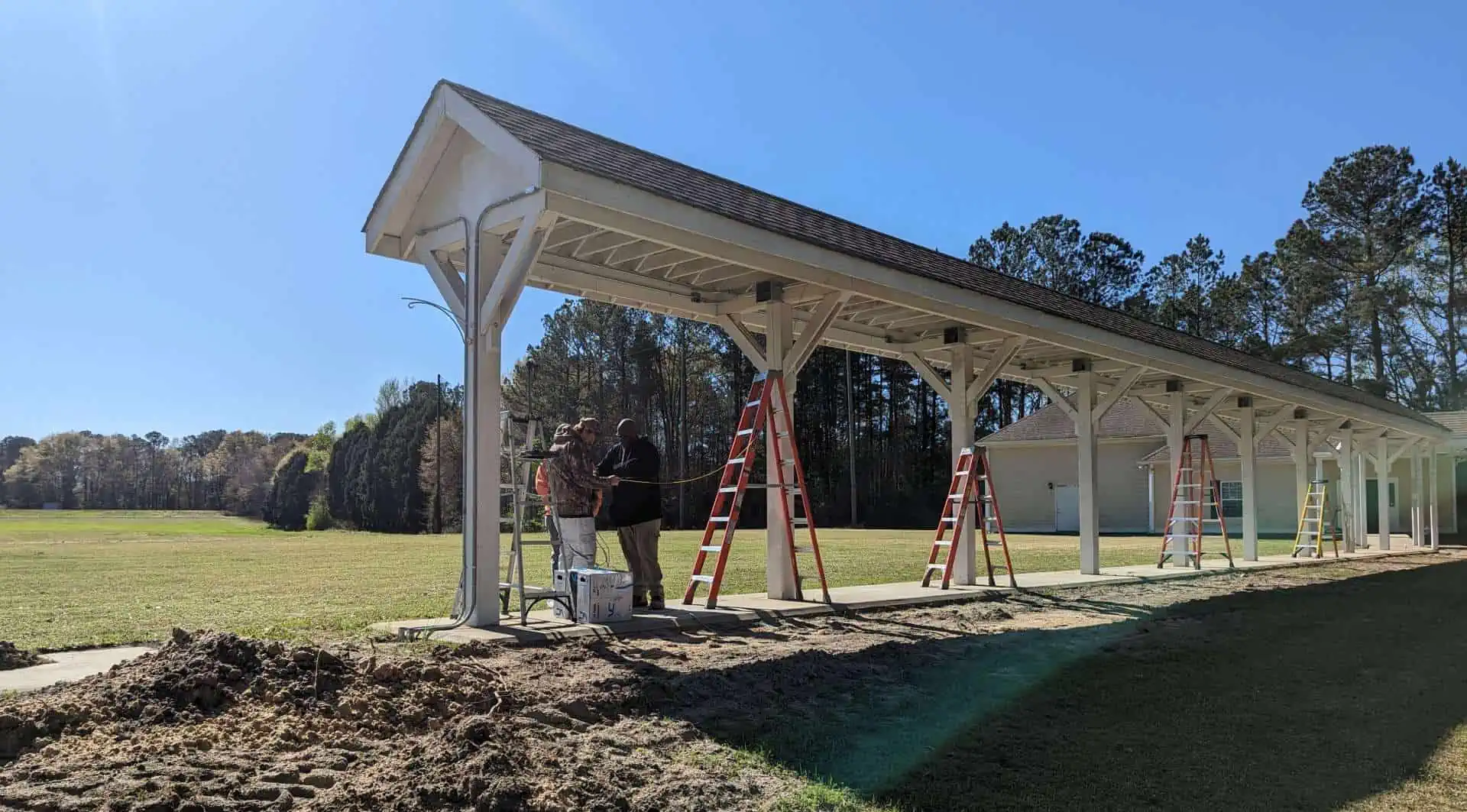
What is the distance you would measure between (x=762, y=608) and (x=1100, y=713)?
4.54 m

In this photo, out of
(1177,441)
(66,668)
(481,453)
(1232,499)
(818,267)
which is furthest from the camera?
(1232,499)

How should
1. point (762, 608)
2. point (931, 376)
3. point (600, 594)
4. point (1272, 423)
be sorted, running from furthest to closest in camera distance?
1. point (1272, 423)
2. point (931, 376)
3. point (762, 608)
4. point (600, 594)

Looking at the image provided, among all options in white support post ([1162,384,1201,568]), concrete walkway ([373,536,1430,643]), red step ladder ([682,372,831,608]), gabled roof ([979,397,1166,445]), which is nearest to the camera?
concrete walkway ([373,536,1430,643])

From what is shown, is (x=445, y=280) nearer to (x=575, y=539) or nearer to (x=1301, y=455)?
(x=575, y=539)

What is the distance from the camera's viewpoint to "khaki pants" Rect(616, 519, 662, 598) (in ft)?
31.0

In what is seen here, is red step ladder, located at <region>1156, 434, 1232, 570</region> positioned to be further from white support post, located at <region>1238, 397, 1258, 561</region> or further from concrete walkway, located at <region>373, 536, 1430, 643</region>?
white support post, located at <region>1238, 397, 1258, 561</region>

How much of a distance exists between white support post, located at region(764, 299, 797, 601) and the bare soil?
2882 mm

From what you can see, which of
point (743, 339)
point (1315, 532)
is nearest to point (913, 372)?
point (1315, 532)

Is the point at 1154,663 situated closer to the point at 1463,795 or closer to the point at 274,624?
the point at 1463,795

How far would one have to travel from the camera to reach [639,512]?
9.46 m

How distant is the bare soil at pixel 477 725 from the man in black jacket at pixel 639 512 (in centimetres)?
186

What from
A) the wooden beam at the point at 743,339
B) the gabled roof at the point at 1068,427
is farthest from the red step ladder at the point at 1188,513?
the gabled roof at the point at 1068,427

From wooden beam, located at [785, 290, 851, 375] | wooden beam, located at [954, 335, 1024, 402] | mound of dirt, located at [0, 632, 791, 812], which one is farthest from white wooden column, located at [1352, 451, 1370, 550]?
mound of dirt, located at [0, 632, 791, 812]

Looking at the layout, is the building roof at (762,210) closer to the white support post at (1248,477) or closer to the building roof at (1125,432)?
the white support post at (1248,477)
